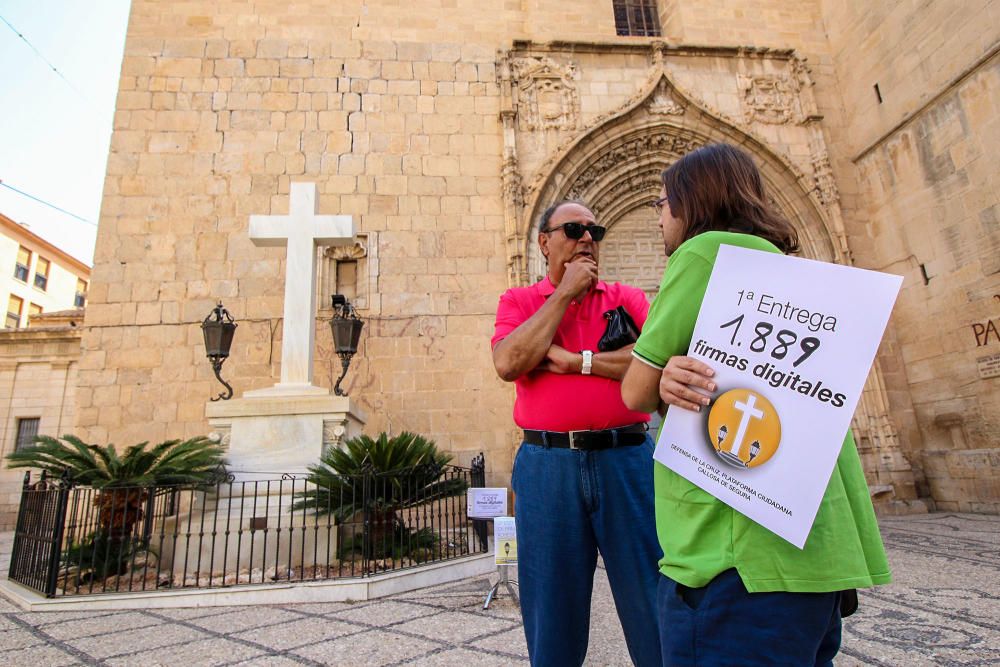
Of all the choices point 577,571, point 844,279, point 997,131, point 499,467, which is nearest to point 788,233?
point 844,279

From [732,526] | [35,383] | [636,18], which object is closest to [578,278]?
[732,526]

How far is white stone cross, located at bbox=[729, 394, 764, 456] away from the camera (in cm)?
110

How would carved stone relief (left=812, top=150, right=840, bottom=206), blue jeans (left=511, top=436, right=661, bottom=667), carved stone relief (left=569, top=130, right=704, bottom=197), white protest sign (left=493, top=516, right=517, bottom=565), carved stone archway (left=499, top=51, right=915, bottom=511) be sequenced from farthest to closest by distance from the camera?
1. carved stone relief (left=569, top=130, right=704, bottom=197)
2. carved stone relief (left=812, top=150, right=840, bottom=206)
3. carved stone archway (left=499, top=51, right=915, bottom=511)
4. white protest sign (left=493, top=516, right=517, bottom=565)
5. blue jeans (left=511, top=436, right=661, bottom=667)

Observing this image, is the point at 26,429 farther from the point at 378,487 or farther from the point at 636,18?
the point at 636,18

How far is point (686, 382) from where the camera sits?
1.16 metres

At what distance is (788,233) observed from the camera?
50.3 inches

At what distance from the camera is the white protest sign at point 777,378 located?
40.4 inches

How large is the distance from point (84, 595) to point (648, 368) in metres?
4.64

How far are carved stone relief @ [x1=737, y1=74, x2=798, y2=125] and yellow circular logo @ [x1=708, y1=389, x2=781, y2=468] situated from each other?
1013 centimetres

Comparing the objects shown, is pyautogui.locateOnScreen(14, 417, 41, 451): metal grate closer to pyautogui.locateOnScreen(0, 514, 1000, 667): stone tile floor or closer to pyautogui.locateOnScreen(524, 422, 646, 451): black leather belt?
pyautogui.locateOnScreen(0, 514, 1000, 667): stone tile floor

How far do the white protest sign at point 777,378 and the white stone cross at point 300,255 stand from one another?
4.98 m

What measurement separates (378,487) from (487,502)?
1021 millimetres

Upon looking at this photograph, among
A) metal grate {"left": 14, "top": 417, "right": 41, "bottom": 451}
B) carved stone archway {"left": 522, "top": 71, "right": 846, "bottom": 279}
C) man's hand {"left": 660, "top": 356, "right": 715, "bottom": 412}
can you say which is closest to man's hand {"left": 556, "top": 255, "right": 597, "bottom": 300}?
man's hand {"left": 660, "top": 356, "right": 715, "bottom": 412}

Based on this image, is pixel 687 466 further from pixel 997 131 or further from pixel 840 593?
pixel 997 131
